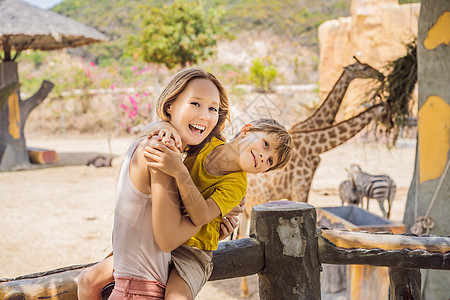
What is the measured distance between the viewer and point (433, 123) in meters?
3.45

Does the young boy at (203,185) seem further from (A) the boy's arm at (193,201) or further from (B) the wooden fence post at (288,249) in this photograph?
(B) the wooden fence post at (288,249)

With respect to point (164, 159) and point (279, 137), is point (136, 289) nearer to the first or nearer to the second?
point (164, 159)

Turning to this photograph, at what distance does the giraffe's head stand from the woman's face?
303 centimetres

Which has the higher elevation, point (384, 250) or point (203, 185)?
point (203, 185)

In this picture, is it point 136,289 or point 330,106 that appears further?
point 330,106

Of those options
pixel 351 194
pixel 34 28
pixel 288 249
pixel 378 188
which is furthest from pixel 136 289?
pixel 34 28

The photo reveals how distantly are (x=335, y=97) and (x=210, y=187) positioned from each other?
3.19 metres

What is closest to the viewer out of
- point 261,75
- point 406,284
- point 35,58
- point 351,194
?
point 406,284

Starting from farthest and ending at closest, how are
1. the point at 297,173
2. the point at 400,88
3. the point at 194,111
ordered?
the point at 297,173 → the point at 400,88 → the point at 194,111

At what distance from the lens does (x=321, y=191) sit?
25.5 feet

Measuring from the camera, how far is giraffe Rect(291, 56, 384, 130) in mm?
4141

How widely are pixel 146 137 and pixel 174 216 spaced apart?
22 cm

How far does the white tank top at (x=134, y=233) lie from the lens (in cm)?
123

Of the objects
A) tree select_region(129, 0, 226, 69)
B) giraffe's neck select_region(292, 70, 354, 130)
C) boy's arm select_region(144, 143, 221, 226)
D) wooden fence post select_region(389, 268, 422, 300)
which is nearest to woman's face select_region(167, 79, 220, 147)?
boy's arm select_region(144, 143, 221, 226)
